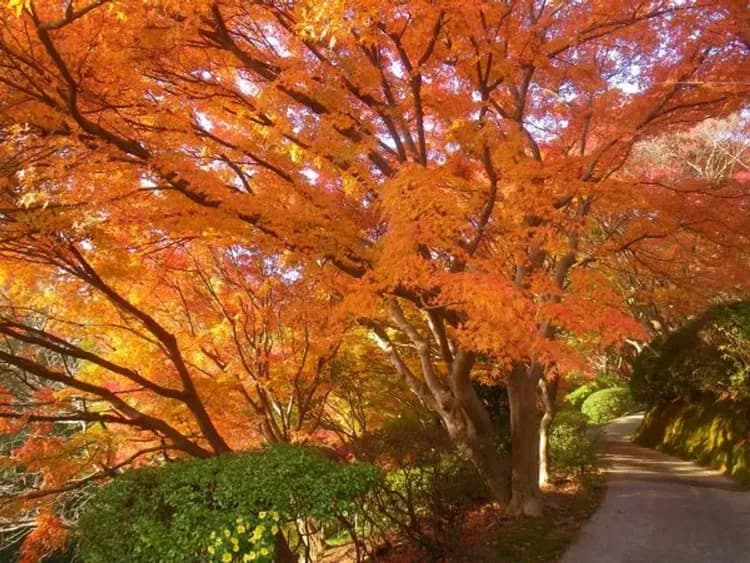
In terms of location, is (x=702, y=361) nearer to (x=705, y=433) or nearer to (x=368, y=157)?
(x=705, y=433)

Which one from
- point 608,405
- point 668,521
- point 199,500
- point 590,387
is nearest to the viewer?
point 199,500

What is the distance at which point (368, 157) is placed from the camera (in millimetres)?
8414

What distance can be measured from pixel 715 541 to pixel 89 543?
23.9 feet

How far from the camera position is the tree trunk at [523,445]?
28.6ft

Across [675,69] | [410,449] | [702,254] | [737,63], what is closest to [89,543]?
[410,449]

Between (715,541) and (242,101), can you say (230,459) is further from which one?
(715,541)

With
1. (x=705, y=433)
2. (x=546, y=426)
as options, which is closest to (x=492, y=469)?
(x=546, y=426)

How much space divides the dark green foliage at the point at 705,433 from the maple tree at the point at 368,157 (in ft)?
14.3

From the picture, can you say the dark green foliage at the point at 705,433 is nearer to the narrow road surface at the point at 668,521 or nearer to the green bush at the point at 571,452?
the narrow road surface at the point at 668,521

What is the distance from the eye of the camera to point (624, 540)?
7.65m

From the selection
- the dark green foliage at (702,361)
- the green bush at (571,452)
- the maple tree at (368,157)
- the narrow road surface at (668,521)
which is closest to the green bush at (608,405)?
the dark green foliage at (702,361)

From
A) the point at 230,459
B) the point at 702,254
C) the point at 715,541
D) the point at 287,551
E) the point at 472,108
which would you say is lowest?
the point at 715,541

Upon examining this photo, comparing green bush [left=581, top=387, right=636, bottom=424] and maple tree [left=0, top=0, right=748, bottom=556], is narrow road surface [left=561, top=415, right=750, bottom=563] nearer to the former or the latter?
maple tree [left=0, top=0, right=748, bottom=556]

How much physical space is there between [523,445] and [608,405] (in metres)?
19.8
